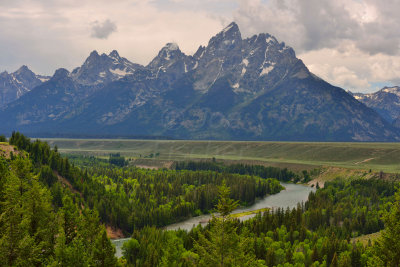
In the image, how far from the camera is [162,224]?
147m

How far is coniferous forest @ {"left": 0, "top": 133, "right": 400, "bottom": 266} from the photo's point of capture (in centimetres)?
5322

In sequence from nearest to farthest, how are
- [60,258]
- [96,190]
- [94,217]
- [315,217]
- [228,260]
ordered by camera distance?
[60,258]
[228,260]
[94,217]
[315,217]
[96,190]

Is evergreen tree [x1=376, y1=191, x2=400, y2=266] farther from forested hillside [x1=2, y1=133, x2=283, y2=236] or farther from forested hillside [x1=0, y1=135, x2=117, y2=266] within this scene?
forested hillside [x1=2, y1=133, x2=283, y2=236]

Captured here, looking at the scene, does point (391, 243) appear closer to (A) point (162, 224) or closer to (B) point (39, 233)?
(B) point (39, 233)

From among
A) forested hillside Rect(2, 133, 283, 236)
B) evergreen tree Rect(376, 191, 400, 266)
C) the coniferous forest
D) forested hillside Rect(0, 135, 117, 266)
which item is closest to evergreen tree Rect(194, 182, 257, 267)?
the coniferous forest

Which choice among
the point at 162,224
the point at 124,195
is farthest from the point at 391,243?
the point at 124,195

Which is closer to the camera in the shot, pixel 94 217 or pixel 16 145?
pixel 94 217

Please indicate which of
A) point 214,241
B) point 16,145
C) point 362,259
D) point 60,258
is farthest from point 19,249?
point 16,145

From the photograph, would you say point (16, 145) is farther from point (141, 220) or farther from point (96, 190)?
point (141, 220)

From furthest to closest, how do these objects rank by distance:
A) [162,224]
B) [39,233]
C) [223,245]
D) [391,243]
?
[162,224] → [39,233] → [223,245] → [391,243]

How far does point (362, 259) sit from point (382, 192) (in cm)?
10784

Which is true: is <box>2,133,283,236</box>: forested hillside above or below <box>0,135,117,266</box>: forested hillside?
below

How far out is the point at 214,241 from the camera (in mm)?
54406

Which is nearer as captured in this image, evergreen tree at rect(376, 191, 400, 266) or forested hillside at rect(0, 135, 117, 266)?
forested hillside at rect(0, 135, 117, 266)
